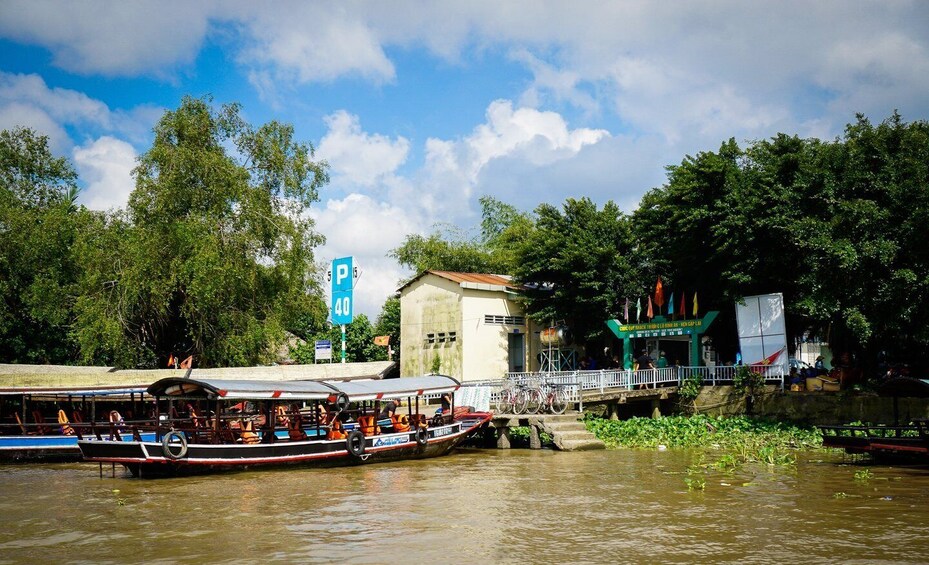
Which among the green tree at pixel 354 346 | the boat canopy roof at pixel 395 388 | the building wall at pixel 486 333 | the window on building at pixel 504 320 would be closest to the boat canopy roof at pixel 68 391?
the boat canopy roof at pixel 395 388

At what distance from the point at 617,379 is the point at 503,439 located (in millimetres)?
5689

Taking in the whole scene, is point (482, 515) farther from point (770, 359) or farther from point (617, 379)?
point (770, 359)

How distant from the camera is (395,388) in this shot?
74.3ft

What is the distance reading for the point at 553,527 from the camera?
508 inches

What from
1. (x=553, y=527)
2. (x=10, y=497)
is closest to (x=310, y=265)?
(x=10, y=497)

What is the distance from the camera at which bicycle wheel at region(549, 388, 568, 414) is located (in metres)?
25.6

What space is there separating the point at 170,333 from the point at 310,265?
6.73m

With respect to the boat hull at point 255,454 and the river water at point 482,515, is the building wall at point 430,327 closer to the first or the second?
the boat hull at point 255,454

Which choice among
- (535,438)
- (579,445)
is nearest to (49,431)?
(535,438)

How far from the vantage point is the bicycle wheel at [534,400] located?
84.0 ft

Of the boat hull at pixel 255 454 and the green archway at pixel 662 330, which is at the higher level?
the green archway at pixel 662 330

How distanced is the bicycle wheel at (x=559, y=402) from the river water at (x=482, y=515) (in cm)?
503

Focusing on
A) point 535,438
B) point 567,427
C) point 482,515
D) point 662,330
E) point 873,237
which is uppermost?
point 873,237

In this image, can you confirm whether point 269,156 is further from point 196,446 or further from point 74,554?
point 74,554
